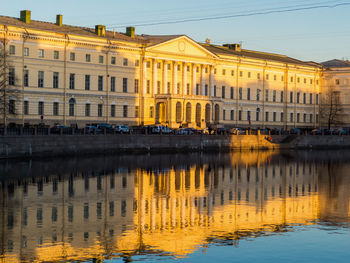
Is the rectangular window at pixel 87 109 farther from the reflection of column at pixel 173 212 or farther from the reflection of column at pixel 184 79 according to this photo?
the reflection of column at pixel 173 212

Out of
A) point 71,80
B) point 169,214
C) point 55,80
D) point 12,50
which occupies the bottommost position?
point 169,214

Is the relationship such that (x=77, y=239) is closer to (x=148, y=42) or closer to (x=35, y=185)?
(x=35, y=185)

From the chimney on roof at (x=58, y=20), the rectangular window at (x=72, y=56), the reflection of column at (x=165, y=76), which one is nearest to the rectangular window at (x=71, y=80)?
the rectangular window at (x=72, y=56)

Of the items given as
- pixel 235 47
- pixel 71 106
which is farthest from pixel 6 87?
pixel 235 47

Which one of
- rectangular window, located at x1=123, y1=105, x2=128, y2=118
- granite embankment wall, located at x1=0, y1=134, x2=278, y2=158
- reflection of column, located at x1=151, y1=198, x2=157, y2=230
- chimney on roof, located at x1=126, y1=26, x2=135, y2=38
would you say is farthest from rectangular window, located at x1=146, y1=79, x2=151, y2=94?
reflection of column, located at x1=151, y1=198, x2=157, y2=230

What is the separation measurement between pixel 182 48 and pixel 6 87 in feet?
79.5

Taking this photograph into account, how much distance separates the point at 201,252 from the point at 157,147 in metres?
41.5

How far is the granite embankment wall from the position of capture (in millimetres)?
46750

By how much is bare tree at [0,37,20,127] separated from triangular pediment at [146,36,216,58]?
1741 cm

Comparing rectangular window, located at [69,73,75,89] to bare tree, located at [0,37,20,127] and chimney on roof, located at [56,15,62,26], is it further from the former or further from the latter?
bare tree, located at [0,37,20,127]

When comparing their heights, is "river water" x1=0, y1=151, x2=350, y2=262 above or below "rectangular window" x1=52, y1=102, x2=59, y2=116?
below

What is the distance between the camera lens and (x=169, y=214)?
23.5 meters

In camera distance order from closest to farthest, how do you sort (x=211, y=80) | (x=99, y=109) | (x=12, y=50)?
1. (x=12, y=50)
2. (x=99, y=109)
3. (x=211, y=80)

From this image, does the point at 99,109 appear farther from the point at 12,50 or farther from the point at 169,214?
the point at 169,214
